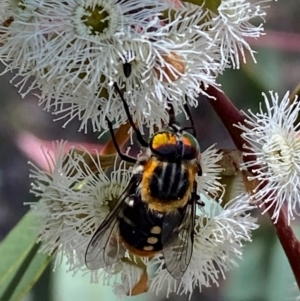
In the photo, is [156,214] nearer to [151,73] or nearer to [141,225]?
[141,225]

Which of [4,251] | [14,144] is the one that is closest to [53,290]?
[4,251]

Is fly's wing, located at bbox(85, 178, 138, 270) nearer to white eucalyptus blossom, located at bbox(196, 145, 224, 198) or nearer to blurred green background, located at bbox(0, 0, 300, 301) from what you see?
white eucalyptus blossom, located at bbox(196, 145, 224, 198)

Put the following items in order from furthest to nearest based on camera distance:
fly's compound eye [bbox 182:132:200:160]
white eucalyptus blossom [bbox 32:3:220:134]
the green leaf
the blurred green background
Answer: the blurred green background → the green leaf → fly's compound eye [bbox 182:132:200:160] → white eucalyptus blossom [bbox 32:3:220:134]

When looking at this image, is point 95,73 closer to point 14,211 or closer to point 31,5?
point 31,5

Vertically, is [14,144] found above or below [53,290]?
above

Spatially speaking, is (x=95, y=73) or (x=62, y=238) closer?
(x=95, y=73)

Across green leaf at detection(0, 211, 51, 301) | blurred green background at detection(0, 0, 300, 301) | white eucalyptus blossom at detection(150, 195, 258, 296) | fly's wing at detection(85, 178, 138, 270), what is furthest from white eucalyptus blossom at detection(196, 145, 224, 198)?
blurred green background at detection(0, 0, 300, 301)
